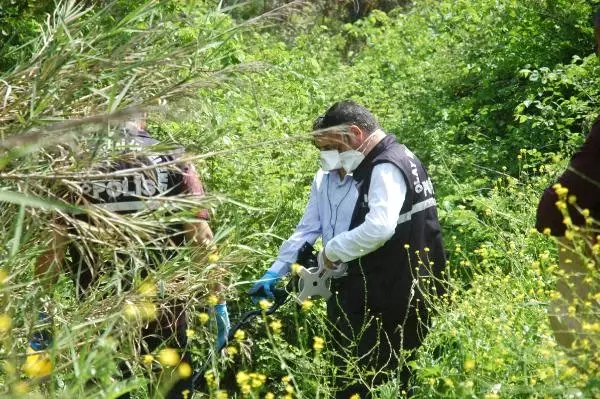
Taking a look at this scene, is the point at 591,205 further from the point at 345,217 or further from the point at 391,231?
the point at 345,217

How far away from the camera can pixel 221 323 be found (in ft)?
16.3

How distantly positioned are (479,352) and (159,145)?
1489mm

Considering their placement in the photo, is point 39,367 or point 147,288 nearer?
point 39,367

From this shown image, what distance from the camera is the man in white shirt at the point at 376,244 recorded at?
14.6ft

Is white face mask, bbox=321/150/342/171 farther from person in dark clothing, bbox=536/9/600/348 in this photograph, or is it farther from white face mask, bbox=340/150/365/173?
person in dark clothing, bbox=536/9/600/348

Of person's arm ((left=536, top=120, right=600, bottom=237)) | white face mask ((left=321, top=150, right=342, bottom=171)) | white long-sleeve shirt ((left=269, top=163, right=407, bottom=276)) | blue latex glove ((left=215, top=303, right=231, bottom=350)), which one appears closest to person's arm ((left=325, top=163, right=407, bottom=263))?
white long-sleeve shirt ((left=269, top=163, right=407, bottom=276))

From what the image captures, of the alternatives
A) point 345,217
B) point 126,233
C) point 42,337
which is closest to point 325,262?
point 345,217

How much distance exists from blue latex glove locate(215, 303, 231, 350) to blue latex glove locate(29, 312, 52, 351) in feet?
3.58

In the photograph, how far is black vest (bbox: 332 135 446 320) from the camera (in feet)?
14.8

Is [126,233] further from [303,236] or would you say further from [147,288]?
[303,236]

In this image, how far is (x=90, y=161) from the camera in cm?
339

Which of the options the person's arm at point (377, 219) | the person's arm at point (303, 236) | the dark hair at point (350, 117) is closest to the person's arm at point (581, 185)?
the person's arm at point (377, 219)

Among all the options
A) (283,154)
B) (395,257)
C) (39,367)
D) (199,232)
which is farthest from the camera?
(283,154)

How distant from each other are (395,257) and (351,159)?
501mm
